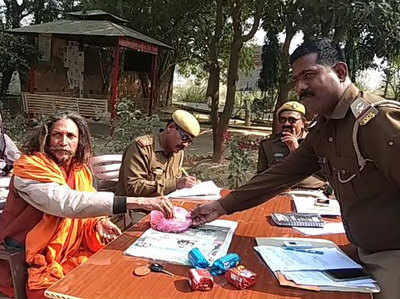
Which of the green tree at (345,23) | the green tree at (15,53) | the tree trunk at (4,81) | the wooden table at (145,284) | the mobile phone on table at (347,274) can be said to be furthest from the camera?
the tree trunk at (4,81)

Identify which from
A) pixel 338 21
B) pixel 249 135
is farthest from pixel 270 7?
pixel 249 135

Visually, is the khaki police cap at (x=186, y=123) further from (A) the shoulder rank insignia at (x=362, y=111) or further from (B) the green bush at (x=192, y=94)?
(B) the green bush at (x=192, y=94)

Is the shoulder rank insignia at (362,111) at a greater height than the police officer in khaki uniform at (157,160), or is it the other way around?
the shoulder rank insignia at (362,111)

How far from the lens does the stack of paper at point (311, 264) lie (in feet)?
4.74

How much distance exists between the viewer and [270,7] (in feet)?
27.5

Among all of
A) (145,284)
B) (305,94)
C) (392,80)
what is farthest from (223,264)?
(392,80)

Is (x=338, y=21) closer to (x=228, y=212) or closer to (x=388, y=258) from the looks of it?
(x=228, y=212)

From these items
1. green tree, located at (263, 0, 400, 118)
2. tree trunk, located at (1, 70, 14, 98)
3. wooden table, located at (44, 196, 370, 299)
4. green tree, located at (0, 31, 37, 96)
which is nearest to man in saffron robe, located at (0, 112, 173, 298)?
wooden table, located at (44, 196, 370, 299)

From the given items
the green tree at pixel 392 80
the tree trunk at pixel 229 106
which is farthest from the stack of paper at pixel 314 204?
the green tree at pixel 392 80

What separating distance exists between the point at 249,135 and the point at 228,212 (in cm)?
1044

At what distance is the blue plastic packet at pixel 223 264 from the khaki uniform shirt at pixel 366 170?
0.45 meters

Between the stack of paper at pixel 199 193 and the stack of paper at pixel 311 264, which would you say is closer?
the stack of paper at pixel 311 264

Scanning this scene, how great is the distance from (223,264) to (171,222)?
20.5 inches

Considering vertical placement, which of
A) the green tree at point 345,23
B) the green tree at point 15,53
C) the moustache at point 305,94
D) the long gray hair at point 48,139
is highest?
the green tree at point 345,23
